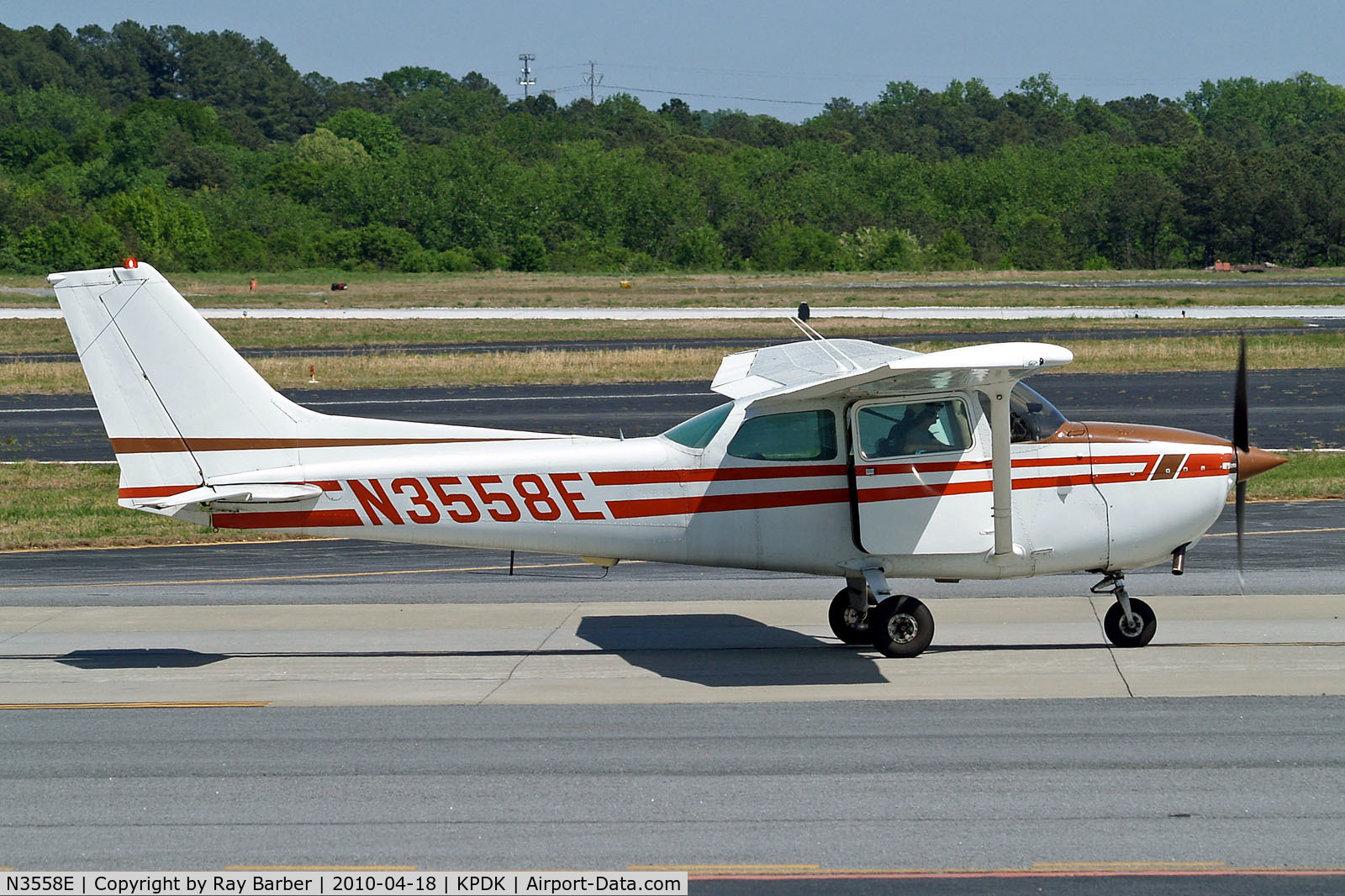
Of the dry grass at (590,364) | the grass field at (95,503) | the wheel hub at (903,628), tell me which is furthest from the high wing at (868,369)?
the dry grass at (590,364)

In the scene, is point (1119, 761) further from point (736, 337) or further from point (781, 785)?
point (736, 337)

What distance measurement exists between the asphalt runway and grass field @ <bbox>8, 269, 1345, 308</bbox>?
23.6 meters

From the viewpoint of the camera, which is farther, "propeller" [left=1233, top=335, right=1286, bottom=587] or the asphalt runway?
the asphalt runway

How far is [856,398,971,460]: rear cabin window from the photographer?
11328 mm

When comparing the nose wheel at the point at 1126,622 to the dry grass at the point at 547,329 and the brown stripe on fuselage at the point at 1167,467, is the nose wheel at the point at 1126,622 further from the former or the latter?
the dry grass at the point at 547,329

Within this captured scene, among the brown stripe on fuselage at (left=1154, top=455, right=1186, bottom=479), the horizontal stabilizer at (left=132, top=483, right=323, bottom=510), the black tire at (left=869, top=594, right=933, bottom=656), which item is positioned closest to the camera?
the horizontal stabilizer at (left=132, top=483, right=323, bottom=510)

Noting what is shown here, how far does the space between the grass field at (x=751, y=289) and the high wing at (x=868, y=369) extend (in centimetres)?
4542

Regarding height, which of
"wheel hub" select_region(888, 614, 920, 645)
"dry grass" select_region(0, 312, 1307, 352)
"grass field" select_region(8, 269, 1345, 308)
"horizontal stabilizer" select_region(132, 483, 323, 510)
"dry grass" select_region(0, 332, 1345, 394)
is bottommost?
"wheel hub" select_region(888, 614, 920, 645)

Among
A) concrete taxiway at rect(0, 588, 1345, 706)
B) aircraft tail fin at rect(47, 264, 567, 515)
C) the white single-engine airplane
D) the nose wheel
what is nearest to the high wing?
the white single-engine airplane

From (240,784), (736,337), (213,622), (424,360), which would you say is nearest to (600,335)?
(736,337)

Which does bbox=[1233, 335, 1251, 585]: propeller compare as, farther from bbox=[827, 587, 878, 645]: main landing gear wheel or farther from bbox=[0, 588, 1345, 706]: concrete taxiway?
bbox=[827, 587, 878, 645]: main landing gear wheel

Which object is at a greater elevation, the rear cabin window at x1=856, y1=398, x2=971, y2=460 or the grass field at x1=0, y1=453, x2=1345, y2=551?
the rear cabin window at x1=856, y1=398, x2=971, y2=460

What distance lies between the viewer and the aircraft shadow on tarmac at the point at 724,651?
37.1ft

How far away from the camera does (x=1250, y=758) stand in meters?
8.98
